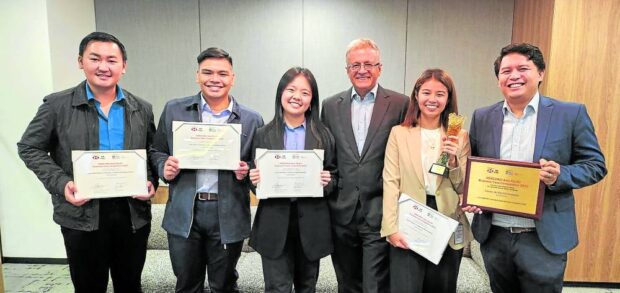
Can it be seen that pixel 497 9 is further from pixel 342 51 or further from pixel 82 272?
pixel 82 272

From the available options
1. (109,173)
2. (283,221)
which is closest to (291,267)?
(283,221)

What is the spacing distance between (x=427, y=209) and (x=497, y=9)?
8.86 ft

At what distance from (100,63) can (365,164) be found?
1.38 metres

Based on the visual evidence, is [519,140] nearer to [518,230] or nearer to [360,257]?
[518,230]

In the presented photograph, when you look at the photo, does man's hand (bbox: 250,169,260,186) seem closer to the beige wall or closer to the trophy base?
the trophy base

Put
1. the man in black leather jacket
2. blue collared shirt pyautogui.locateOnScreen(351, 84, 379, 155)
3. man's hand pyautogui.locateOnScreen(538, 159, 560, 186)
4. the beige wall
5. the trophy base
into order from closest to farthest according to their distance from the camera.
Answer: man's hand pyautogui.locateOnScreen(538, 159, 560, 186), the trophy base, the man in black leather jacket, blue collared shirt pyautogui.locateOnScreen(351, 84, 379, 155), the beige wall

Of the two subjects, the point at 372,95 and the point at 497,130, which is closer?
the point at 497,130

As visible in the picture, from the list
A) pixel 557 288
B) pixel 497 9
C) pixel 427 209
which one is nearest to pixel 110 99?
pixel 427 209

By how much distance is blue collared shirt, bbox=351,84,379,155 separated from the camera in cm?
199

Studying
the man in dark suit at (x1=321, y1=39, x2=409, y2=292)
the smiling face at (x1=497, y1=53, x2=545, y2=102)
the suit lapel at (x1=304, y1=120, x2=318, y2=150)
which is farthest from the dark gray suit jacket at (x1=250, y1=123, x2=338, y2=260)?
the smiling face at (x1=497, y1=53, x2=545, y2=102)

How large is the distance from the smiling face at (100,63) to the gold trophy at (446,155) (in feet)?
5.18

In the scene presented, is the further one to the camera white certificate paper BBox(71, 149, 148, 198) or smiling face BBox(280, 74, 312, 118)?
smiling face BBox(280, 74, 312, 118)

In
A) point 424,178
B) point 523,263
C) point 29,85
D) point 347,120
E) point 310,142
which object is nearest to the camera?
point 523,263

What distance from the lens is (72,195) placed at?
5.65 feet
